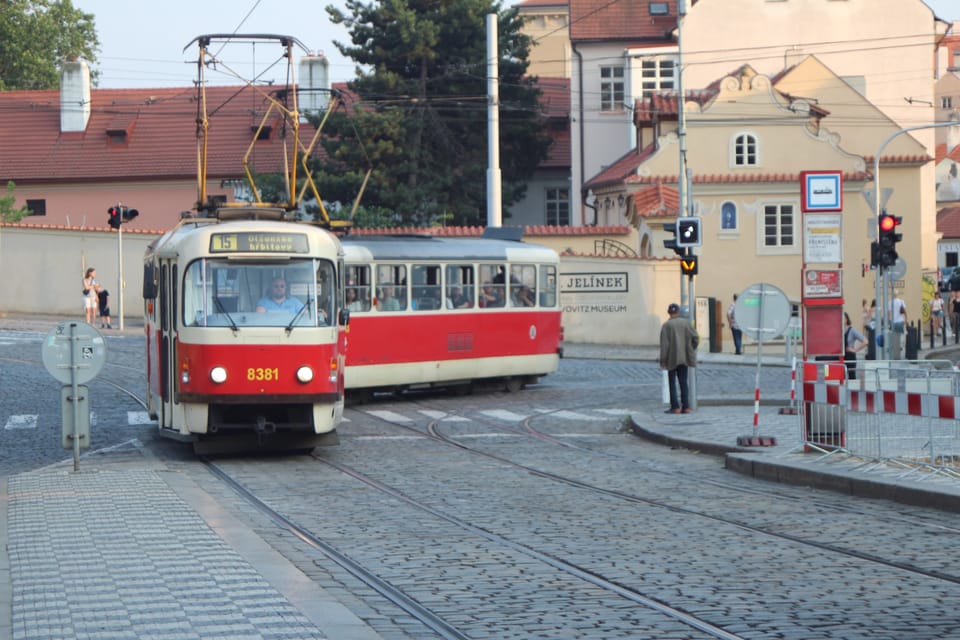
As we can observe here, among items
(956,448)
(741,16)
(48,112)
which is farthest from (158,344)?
(48,112)

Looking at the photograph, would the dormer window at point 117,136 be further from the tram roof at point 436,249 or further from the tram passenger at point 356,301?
the tram passenger at point 356,301

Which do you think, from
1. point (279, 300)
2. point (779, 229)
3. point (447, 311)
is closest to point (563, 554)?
point (279, 300)

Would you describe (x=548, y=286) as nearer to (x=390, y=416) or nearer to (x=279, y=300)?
(x=390, y=416)

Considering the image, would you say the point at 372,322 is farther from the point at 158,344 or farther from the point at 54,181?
the point at 54,181

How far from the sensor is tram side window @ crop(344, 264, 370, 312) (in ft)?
86.2

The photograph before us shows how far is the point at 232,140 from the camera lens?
217 feet

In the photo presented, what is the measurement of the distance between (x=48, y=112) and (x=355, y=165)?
61.6 ft

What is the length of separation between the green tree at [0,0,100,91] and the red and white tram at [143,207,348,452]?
6672cm

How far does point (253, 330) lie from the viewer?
17297 millimetres

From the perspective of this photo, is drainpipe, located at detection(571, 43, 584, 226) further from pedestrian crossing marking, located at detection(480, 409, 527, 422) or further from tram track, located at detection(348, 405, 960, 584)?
tram track, located at detection(348, 405, 960, 584)

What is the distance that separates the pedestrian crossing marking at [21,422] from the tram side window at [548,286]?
33.6ft

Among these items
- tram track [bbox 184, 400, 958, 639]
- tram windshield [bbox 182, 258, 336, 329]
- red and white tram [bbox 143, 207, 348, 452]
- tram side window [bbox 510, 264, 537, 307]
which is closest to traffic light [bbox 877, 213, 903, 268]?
tram side window [bbox 510, 264, 537, 307]

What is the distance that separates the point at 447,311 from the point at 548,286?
302 centimetres

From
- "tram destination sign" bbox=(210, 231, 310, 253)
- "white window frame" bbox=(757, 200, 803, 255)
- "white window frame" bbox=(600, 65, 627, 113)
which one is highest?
"white window frame" bbox=(600, 65, 627, 113)
